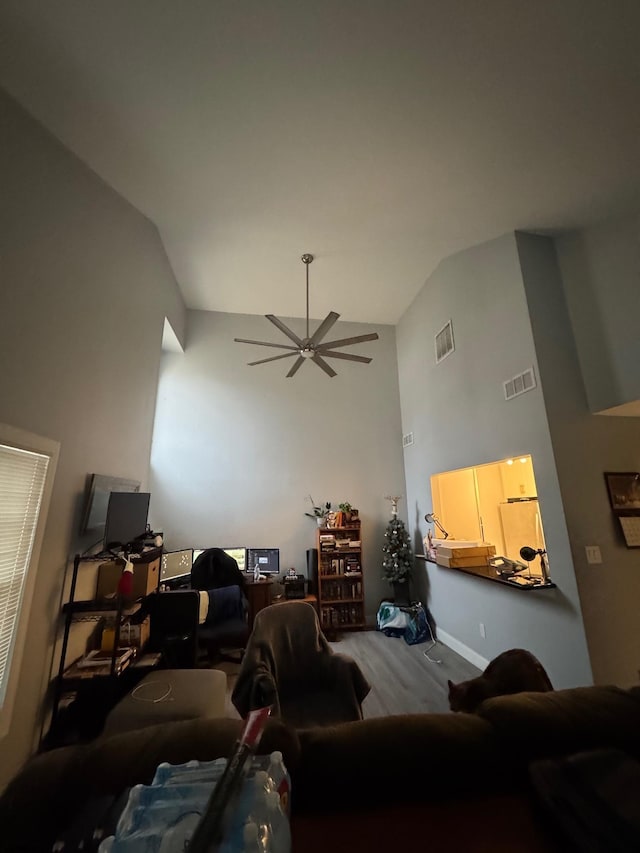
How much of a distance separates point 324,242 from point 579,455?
3.38 m

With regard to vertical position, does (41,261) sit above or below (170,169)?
below

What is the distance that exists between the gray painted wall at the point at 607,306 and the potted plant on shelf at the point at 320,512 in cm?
333

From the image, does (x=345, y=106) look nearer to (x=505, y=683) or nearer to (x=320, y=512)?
(x=505, y=683)

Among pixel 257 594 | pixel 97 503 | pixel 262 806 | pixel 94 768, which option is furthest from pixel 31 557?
pixel 257 594

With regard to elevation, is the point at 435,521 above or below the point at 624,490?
below

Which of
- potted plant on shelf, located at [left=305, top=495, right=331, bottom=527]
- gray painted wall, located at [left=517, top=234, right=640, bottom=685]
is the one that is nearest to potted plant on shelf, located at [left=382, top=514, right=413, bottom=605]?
potted plant on shelf, located at [left=305, top=495, right=331, bottom=527]

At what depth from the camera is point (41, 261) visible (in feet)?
6.91

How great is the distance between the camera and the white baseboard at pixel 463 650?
327cm

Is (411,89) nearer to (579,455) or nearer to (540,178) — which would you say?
(540,178)

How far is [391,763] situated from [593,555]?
8.43 ft

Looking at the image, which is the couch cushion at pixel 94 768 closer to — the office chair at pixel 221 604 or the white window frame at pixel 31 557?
the white window frame at pixel 31 557

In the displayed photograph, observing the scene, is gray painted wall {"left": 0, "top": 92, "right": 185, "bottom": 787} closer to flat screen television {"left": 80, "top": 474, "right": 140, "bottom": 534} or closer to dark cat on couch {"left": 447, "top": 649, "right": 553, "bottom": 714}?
flat screen television {"left": 80, "top": 474, "right": 140, "bottom": 534}

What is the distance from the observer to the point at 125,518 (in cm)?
284

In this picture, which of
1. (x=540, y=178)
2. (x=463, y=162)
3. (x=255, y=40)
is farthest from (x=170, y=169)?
(x=540, y=178)
